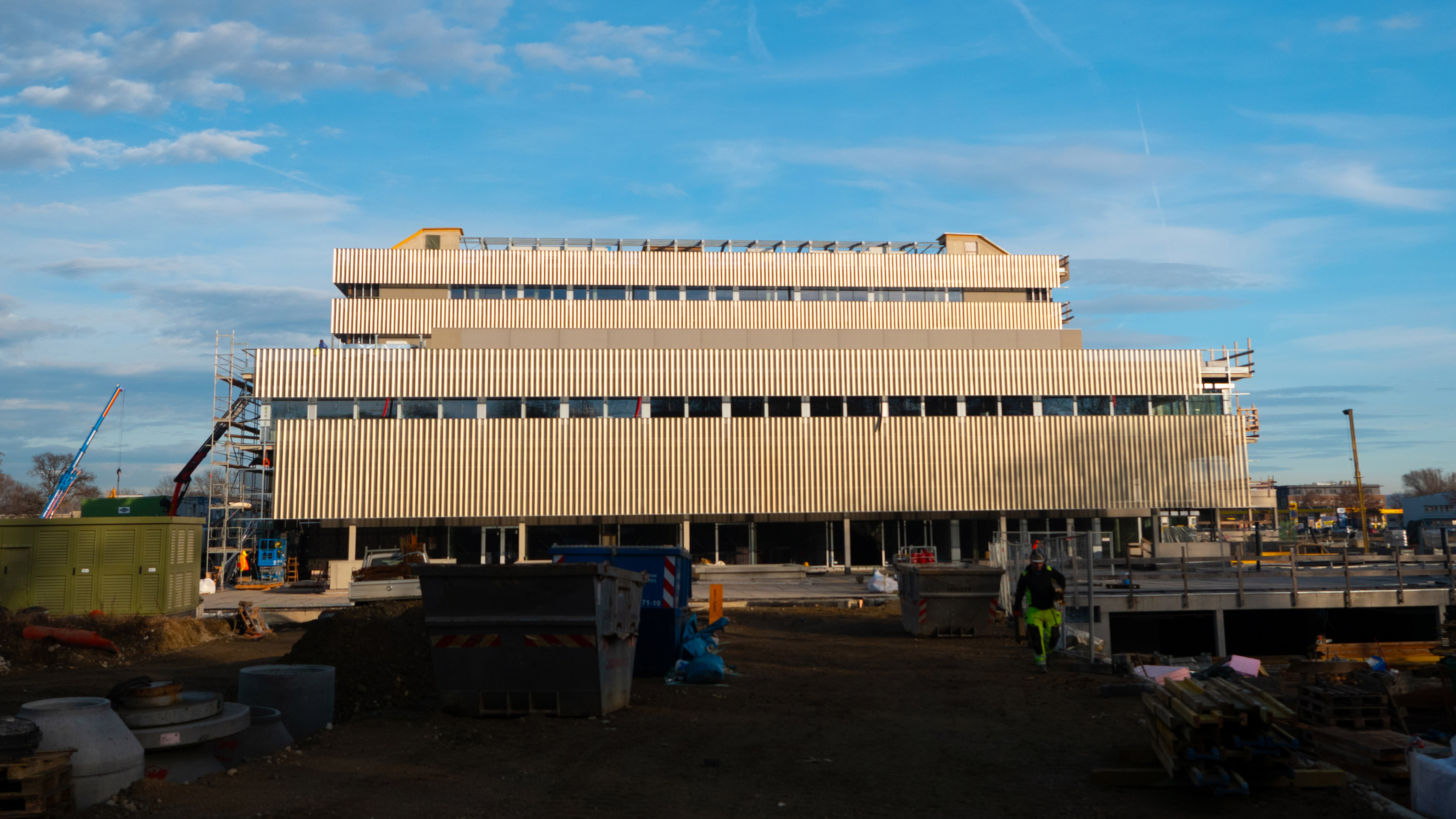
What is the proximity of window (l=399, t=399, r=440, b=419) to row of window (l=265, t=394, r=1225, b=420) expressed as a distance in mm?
25

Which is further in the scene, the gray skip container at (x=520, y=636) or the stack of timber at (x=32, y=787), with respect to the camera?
the gray skip container at (x=520, y=636)

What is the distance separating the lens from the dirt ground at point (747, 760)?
23.8 ft

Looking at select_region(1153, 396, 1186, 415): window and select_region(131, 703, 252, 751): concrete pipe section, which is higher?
select_region(1153, 396, 1186, 415): window

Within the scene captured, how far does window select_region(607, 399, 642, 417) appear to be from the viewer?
41.2 metres

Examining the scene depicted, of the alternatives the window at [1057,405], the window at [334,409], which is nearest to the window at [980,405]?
the window at [1057,405]

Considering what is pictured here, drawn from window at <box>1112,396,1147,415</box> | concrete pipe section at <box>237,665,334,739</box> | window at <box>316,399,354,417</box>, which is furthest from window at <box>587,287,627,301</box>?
concrete pipe section at <box>237,665,334,739</box>

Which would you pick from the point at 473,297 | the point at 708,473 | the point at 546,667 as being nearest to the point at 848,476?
the point at 708,473

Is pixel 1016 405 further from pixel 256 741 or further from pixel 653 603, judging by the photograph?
pixel 256 741

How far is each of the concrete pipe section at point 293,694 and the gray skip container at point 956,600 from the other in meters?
12.0

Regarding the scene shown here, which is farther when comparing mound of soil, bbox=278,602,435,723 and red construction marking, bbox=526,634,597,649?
mound of soil, bbox=278,602,435,723

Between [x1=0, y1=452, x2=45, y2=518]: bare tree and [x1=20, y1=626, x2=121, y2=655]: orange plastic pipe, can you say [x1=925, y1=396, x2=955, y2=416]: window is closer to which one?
[x1=20, y1=626, x2=121, y2=655]: orange plastic pipe

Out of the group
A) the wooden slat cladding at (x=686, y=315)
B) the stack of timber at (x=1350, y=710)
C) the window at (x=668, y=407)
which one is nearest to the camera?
the stack of timber at (x=1350, y=710)

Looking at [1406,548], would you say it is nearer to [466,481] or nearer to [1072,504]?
[1072,504]

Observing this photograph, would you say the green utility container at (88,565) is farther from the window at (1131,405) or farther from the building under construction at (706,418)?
the window at (1131,405)
